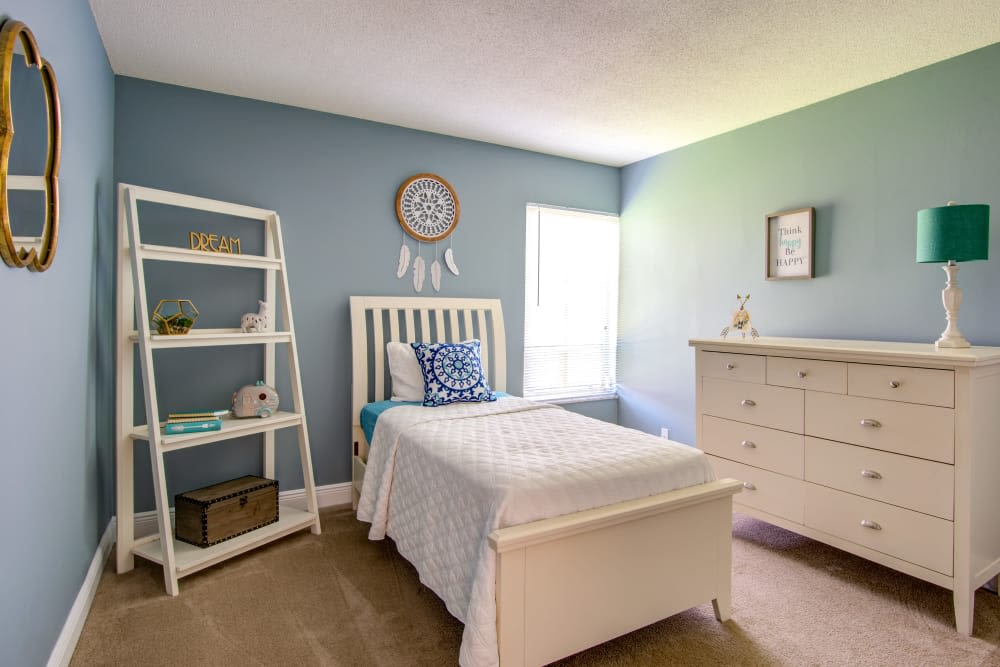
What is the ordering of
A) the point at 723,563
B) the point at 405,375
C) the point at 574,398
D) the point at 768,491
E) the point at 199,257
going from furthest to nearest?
the point at 574,398 < the point at 405,375 < the point at 768,491 < the point at 199,257 < the point at 723,563

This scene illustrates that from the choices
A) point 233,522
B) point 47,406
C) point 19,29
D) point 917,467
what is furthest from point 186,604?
point 917,467

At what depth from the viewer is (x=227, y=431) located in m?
2.51

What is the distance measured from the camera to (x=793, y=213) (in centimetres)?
320

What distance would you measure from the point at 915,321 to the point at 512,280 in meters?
2.43

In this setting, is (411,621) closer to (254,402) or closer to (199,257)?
(254,402)

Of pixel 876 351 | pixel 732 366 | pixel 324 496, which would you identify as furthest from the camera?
pixel 324 496

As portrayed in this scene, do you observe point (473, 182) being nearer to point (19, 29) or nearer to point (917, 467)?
point (19, 29)

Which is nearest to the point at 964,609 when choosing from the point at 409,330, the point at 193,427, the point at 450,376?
the point at 450,376

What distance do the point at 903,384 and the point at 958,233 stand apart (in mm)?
650

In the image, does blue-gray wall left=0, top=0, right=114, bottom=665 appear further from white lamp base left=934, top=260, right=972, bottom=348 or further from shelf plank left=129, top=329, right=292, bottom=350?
white lamp base left=934, top=260, right=972, bottom=348

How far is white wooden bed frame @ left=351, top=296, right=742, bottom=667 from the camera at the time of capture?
1.66m

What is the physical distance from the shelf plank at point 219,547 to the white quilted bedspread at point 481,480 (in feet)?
1.34

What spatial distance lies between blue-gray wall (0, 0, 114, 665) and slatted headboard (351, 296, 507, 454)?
4.13 ft

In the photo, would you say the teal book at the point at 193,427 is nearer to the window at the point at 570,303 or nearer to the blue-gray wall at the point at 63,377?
the blue-gray wall at the point at 63,377
